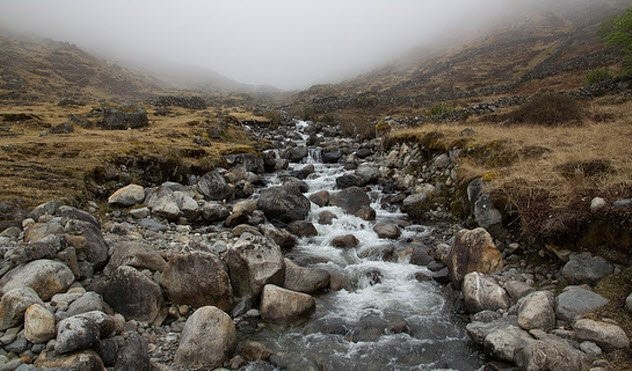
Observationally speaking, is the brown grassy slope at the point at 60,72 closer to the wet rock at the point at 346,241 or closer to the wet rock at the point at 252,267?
the wet rock at the point at 346,241

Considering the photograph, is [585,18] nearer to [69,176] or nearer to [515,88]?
[515,88]

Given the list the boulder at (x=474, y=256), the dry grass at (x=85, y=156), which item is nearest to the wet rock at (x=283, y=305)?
the boulder at (x=474, y=256)

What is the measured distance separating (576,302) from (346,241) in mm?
9086

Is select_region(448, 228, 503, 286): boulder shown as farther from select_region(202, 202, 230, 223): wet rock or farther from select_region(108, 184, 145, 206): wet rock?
select_region(108, 184, 145, 206): wet rock


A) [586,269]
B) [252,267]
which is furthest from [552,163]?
[252,267]

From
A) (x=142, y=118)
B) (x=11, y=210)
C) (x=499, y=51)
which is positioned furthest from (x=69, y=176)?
(x=499, y=51)

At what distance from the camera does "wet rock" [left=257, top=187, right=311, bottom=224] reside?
19672 millimetres

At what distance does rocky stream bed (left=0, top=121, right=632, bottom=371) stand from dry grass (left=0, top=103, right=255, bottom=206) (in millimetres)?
1902

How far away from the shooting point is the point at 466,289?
461 inches

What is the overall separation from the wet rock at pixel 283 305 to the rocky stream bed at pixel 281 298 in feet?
0.12

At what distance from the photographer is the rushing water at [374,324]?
991 centimetres

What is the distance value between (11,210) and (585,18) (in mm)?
133105

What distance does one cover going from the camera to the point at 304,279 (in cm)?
1309

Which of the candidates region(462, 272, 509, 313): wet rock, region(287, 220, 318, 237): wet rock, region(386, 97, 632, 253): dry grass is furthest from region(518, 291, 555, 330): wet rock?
region(287, 220, 318, 237): wet rock
